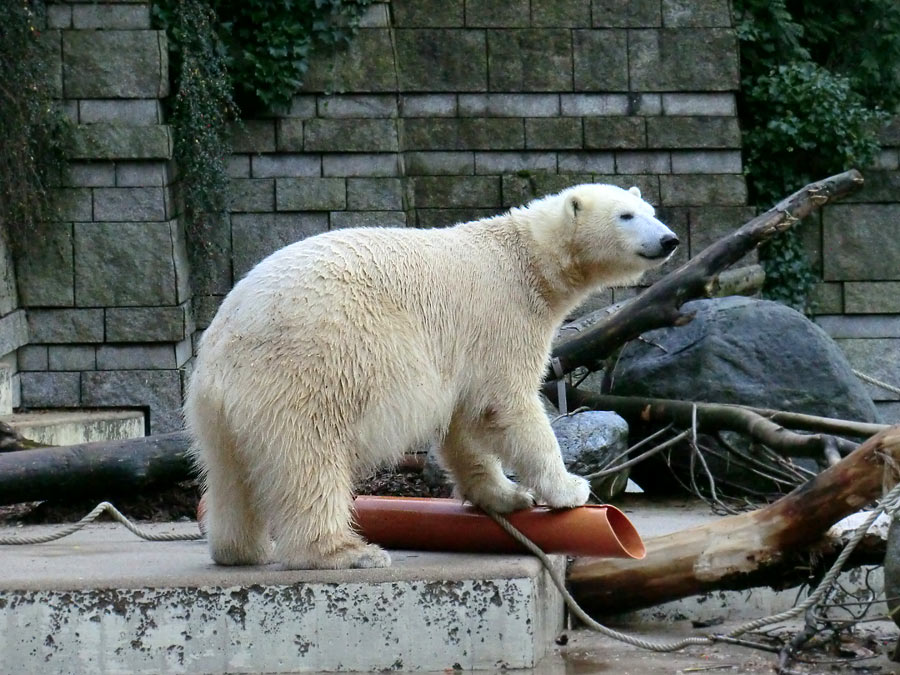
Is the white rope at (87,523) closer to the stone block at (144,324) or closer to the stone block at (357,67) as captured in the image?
the stone block at (144,324)

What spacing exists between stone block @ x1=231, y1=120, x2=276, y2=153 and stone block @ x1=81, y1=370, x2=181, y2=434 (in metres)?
1.57

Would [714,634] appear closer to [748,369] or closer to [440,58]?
[748,369]

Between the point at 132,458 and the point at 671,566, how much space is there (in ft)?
7.89

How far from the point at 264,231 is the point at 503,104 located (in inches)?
72.0

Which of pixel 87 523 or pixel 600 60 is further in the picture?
pixel 600 60

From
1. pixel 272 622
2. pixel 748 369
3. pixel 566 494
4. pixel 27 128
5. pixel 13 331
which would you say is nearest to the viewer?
pixel 272 622

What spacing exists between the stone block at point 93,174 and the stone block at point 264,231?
36.6 inches

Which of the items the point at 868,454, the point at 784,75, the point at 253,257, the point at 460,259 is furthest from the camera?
the point at 784,75

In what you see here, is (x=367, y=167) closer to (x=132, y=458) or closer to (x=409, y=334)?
(x=132, y=458)

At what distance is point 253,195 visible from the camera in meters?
8.28

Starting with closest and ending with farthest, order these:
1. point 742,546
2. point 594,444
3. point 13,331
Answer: point 742,546
point 594,444
point 13,331

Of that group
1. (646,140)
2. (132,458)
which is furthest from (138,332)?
(646,140)

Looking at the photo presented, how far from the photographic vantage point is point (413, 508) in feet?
14.0

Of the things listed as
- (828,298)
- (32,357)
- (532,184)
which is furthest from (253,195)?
(828,298)
